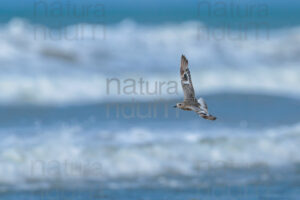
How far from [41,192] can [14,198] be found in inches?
61.0

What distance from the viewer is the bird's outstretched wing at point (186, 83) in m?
30.4

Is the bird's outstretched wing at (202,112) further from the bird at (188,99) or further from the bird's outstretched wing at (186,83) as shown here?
the bird's outstretched wing at (186,83)

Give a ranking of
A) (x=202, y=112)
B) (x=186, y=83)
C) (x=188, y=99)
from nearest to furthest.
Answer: (x=202, y=112), (x=188, y=99), (x=186, y=83)

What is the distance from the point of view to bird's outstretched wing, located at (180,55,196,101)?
3044 cm

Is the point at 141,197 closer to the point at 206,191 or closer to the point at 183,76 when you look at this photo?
the point at 206,191

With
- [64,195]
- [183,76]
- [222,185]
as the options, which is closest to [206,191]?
[222,185]

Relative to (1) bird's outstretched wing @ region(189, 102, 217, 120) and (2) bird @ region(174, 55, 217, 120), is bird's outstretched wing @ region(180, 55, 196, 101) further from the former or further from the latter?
(1) bird's outstretched wing @ region(189, 102, 217, 120)

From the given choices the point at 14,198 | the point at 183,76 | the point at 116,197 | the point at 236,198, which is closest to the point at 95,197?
the point at 116,197

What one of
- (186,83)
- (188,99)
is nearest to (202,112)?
(188,99)

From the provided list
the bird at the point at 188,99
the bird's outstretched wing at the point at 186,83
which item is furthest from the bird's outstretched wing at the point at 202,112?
the bird's outstretched wing at the point at 186,83

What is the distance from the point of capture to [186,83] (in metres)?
30.8

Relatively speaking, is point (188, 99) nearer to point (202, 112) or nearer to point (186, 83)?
point (186, 83)

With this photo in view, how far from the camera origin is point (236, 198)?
48.2 m

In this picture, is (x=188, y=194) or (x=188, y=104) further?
(x=188, y=194)
